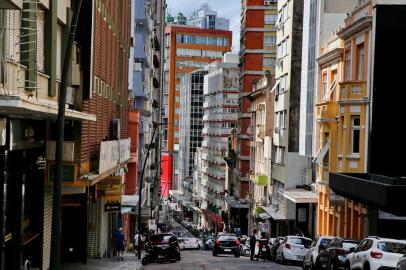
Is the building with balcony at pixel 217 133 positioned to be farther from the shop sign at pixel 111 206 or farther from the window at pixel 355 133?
the shop sign at pixel 111 206

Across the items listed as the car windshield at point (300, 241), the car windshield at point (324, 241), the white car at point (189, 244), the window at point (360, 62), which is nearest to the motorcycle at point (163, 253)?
the car windshield at point (300, 241)

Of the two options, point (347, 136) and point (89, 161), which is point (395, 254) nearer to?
point (89, 161)

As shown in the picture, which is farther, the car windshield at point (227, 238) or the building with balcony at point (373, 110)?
the car windshield at point (227, 238)

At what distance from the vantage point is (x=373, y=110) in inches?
1515

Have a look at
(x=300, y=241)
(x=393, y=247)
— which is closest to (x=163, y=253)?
(x=300, y=241)

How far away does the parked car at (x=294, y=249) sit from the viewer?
37.9 meters

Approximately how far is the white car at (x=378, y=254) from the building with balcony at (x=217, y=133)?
9087 centimetres

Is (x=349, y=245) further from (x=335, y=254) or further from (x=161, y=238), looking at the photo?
(x=161, y=238)

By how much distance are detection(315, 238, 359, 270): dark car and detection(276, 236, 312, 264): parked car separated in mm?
9032

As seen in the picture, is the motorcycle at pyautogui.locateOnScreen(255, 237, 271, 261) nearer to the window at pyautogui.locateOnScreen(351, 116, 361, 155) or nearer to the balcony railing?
the window at pyautogui.locateOnScreen(351, 116, 361, 155)

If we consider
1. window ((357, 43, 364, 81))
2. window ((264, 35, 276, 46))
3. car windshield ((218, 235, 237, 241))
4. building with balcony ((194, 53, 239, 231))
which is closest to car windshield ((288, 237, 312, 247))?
window ((357, 43, 364, 81))

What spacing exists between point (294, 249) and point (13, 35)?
24.8 metres

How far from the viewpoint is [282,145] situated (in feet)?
221

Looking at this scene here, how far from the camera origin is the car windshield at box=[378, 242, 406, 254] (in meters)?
21.3
